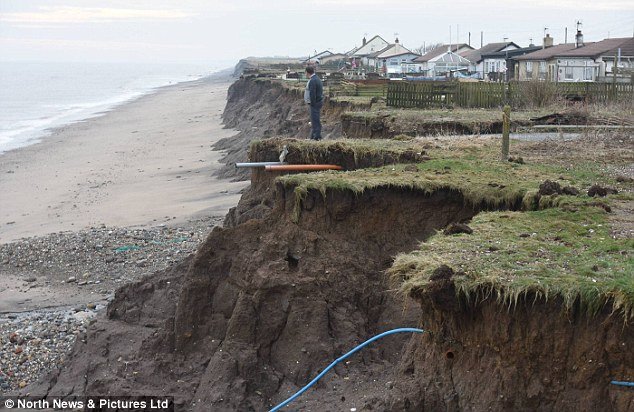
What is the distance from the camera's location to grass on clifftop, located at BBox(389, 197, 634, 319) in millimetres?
6648

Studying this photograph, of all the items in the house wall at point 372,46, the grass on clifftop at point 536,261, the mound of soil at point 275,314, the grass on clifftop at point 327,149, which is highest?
the house wall at point 372,46

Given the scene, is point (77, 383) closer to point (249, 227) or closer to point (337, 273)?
point (249, 227)

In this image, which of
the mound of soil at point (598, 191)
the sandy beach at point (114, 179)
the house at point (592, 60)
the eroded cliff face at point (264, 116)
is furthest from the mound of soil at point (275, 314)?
the house at point (592, 60)

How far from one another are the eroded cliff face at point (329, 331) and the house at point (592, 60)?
34.6 meters

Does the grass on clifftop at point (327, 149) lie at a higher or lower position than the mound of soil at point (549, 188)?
higher

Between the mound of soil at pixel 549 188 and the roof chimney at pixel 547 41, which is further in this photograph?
the roof chimney at pixel 547 41

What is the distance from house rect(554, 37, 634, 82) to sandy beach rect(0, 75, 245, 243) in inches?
690

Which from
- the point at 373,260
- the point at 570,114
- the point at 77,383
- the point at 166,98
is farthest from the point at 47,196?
the point at 166,98

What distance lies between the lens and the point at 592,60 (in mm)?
45500

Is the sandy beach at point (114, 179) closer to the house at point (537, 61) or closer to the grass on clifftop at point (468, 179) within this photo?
the grass on clifftop at point (468, 179)

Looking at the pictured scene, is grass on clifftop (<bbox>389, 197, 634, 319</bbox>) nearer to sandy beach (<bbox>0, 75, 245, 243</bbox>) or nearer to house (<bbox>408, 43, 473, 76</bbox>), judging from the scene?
sandy beach (<bbox>0, 75, 245, 243</bbox>)

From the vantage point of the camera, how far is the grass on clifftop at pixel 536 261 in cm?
665

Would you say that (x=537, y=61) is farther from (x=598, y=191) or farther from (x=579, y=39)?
(x=598, y=191)

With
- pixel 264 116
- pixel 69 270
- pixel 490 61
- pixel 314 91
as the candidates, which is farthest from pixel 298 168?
pixel 490 61
